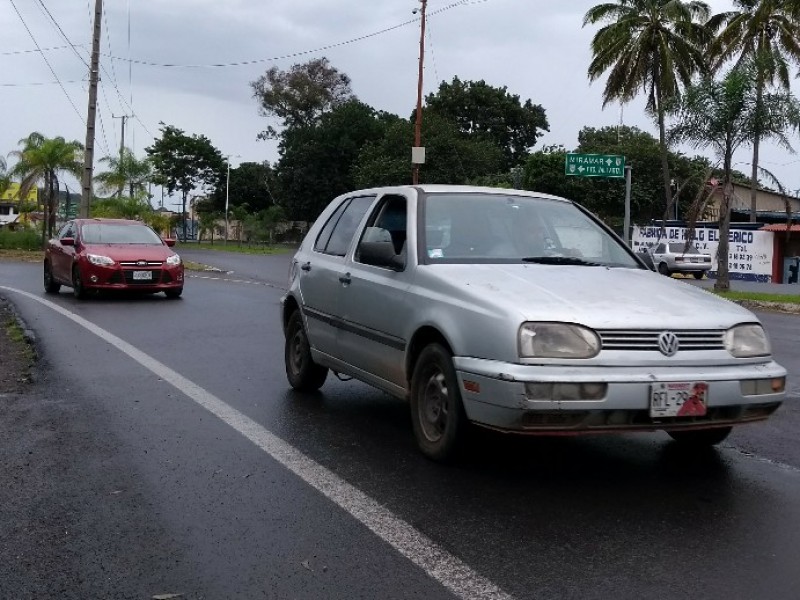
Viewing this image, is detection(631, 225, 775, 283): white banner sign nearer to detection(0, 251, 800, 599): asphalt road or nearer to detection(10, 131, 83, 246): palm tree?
detection(10, 131, 83, 246): palm tree

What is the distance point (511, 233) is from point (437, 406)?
4.43 feet

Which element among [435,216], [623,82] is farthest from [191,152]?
[435,216]

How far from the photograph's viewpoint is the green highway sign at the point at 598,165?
3466 cm

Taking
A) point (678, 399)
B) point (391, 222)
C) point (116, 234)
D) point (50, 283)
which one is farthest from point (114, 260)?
point (678, 399)

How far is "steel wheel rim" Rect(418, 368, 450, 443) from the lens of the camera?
5418 millimetres

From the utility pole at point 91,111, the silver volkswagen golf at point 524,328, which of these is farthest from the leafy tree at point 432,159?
the silver volkswagen golf at point 524,328

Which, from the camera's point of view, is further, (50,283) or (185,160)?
(185,160)

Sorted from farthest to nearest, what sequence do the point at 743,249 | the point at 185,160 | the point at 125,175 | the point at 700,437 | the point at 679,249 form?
the point at 185,160, the point at 125,175, the point at 679,249, the point at 743,249, the point at 700,437

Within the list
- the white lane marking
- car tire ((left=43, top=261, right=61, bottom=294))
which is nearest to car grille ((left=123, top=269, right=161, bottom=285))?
car tire ((left=43, top=261, right=61, bottom=294))

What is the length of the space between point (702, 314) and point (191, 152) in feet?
251

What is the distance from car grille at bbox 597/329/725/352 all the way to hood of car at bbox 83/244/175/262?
41.9ft

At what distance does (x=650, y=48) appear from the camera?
133ft

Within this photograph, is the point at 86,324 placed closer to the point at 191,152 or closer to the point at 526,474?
the point at 526,474

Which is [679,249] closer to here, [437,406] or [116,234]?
[116,234]
